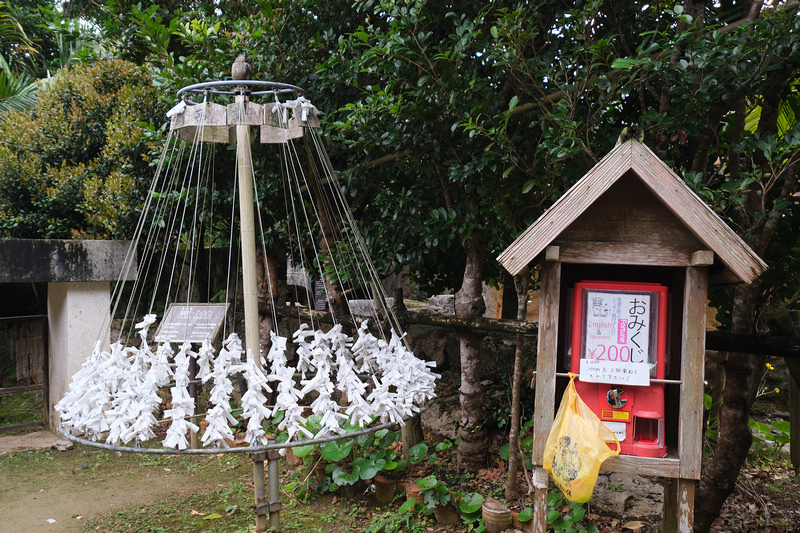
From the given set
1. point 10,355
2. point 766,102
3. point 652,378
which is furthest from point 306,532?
point 10,355

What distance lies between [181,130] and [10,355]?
5418 mm

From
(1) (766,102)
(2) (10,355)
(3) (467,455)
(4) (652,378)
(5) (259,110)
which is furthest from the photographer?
(2) (10,355)

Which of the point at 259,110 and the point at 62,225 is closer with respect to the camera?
the point at 259,110

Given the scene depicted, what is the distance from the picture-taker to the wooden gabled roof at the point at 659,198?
2.31 metres

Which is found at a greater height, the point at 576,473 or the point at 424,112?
the point at 424,112

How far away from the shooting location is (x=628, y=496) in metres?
4.18

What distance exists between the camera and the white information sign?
98.3 inches

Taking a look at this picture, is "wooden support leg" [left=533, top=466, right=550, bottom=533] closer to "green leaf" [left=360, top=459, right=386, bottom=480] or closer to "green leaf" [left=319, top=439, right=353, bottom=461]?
"green leaf" [left=360, top=459, right=386, bottom=480]

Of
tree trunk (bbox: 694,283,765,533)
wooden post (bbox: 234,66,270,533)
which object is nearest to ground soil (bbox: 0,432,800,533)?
tree trunk (bbox: 694,283,765,533)

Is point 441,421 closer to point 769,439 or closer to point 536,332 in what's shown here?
point 536,332

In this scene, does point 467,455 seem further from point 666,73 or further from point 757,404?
point 757,404

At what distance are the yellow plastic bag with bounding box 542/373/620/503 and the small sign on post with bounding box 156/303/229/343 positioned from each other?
1826 millimetres

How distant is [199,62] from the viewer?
4.75m

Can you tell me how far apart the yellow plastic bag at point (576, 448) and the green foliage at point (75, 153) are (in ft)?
17.7
